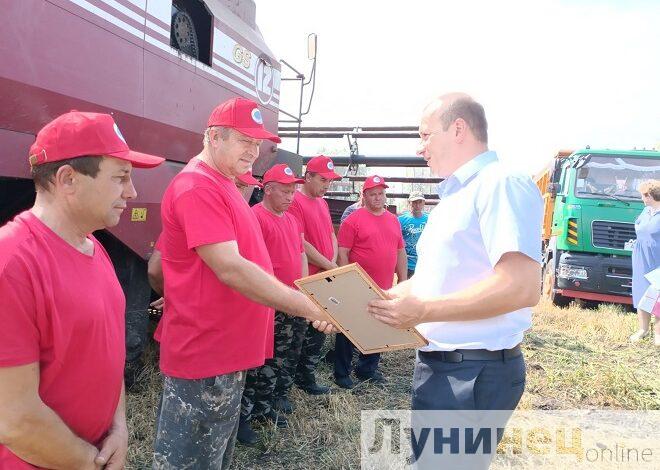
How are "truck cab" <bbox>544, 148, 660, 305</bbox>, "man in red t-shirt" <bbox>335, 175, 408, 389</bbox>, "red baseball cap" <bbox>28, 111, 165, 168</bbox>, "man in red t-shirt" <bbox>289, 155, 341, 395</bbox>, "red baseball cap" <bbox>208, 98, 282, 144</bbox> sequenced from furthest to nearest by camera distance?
"truck cab" <bbox>544, 148, 660, 305</bbox> → "man in red t-shirt" <bbox>335, 175, 408, 389</bbox> → "man in red t-shirt" <bbox>289, 155, 341, 395</bbox> → "red baseball cap" <bbox>208, 98, 282, 144</bbox> → "red baseball cap" <bbox>28, 111, 165, 168</bbox>

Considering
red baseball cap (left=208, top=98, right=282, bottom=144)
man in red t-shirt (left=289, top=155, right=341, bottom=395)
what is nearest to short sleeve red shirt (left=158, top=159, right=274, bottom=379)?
red baseball cap (left=208, top=98, right=282, bottom=144)

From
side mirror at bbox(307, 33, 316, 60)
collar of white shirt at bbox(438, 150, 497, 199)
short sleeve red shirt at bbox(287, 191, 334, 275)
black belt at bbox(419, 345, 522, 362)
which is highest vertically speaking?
side mirror at bbox(307, 33, 316, 60)

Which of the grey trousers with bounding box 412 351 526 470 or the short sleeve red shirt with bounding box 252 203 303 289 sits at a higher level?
the short sleeve red shirt with bounding box 252 203 303 289

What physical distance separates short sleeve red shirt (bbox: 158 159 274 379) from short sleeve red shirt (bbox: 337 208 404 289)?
2.74 m

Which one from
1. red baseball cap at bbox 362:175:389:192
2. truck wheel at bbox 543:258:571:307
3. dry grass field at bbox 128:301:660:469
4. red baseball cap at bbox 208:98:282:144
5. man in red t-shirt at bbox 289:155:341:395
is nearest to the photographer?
red baseball cap at bbox 208:98:282:144

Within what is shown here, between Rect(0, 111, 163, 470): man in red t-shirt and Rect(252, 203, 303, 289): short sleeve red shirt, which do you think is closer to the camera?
Rect(0, 111, 163, 470): man in red t-shirt

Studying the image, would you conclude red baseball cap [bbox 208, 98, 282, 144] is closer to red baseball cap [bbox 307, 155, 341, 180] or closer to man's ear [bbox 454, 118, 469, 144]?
man's ear [bbox 454, 118, 469, 144]

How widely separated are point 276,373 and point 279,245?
3.02 feet

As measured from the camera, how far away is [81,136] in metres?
1.32

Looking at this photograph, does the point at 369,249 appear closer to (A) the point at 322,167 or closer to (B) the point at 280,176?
(A) the point at 322,167

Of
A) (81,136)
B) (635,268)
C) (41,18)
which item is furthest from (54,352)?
(635,268)

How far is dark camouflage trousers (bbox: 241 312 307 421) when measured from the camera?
353 cm

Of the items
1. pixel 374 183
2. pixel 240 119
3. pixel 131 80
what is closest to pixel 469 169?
pixel 240 119

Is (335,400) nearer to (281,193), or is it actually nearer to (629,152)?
(281,193)
